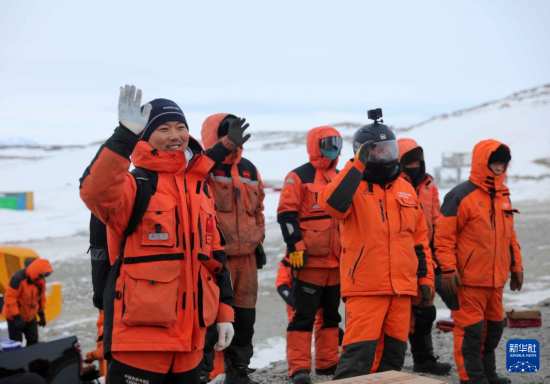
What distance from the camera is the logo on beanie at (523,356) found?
5.52 metres

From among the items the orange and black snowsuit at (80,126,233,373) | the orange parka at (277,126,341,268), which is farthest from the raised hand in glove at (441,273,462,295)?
the orange and black snowsuit at (80,126,233,373)

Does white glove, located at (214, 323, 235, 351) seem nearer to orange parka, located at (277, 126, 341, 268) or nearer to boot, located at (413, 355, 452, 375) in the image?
orange parka, located at (277, 126, 341, 268)

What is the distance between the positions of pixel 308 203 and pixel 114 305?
122 inches

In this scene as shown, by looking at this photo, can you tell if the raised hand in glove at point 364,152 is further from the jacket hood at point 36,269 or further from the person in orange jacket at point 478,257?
the jacket hood at point 36,269

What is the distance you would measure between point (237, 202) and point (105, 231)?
2134 mm

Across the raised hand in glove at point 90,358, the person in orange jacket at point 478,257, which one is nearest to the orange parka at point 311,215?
the person in orange jacket at point 478,257

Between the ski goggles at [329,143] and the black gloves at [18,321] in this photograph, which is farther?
the black gloves at [18,321]

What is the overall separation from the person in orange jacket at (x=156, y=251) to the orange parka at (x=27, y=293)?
21.8 feet

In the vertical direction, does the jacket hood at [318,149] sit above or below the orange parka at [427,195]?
above

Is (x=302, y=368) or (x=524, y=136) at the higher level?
(x=524, y=136)

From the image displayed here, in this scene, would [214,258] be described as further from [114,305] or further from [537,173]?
[537,173]

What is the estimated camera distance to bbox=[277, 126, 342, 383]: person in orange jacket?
17.9 ft

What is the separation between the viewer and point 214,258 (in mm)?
3246

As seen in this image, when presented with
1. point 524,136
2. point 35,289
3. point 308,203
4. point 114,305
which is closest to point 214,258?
point 114,305
